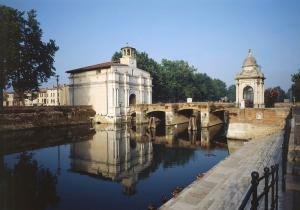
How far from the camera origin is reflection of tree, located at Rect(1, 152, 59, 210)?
14133 millimetres

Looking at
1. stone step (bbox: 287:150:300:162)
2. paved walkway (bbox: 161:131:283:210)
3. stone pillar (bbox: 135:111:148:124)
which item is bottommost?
paved walkway (bbox: 161:131:283:210)

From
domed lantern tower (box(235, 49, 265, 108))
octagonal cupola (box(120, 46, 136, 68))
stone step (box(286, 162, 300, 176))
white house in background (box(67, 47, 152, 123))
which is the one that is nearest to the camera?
stone step (box(286, 162, 300, 176))

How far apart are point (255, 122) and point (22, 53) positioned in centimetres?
3418

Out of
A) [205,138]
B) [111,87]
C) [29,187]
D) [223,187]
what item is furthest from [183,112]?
[223,187]

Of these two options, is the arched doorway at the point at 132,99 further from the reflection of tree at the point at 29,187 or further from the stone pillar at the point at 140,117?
the reflection of tree at the point at 29,187

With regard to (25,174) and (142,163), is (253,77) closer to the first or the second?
(142,163)

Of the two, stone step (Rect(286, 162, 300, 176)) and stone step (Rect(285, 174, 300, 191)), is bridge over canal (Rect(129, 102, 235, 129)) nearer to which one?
stone step (Rect(286, 162, 300, 176))

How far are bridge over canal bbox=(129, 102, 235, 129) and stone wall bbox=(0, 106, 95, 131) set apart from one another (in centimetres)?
973

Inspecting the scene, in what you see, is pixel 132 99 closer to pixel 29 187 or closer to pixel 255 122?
pixel 255 122

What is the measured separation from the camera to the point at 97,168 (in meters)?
22.3

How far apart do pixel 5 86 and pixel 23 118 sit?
538cm

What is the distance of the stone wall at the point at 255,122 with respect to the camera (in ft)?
97.7

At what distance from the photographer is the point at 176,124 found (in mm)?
51969

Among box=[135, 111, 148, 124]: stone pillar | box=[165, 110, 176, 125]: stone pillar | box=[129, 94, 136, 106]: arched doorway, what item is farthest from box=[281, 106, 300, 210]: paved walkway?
box=[129, 94, 136, 106]: arched doorway
